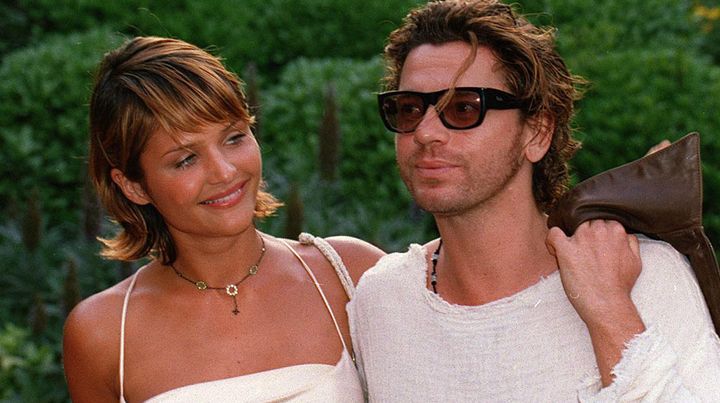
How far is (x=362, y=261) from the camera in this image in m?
3.78

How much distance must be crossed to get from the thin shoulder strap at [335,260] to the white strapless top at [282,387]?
0.79 ft

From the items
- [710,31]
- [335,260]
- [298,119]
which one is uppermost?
[335,260]

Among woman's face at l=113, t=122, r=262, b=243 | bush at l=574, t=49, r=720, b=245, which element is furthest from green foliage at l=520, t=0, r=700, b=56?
woman's face at l=113, t=122, r=262, b=243

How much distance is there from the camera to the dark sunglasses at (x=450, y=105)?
314 cm

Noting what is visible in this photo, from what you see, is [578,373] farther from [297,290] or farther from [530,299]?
[297,290]

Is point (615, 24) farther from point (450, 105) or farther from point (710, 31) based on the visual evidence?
point (450, 105)

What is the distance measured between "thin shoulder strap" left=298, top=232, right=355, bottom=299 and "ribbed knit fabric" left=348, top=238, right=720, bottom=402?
119 millimetres

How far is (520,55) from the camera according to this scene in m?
3.23

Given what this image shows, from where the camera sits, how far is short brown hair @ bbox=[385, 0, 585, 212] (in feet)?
10.6

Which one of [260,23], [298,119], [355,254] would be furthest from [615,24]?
[355,254]

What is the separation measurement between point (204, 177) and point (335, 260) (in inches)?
23.9

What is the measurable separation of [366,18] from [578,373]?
5.34 m

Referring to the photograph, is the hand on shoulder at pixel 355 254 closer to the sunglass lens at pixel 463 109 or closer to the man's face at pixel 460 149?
the man's face at pixel 460 149

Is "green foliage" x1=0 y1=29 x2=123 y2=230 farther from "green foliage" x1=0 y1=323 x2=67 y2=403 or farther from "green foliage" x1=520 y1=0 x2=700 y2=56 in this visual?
"green foliage" x1=520 y1=0 x2=700 y2=56
